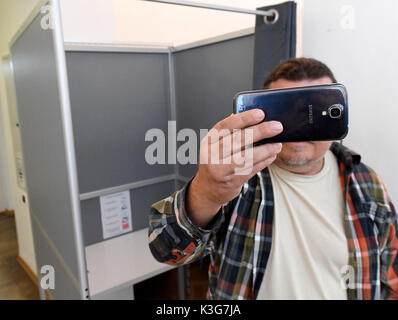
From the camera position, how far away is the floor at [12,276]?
214cm

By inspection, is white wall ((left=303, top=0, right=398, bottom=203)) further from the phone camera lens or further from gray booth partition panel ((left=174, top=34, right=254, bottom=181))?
the phone camera lens

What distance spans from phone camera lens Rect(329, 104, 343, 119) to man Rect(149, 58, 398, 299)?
0.88 ft

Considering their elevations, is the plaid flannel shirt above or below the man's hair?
below

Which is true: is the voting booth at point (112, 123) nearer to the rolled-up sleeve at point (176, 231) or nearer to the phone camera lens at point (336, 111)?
the rolled-up sleeve at point (176, 231)

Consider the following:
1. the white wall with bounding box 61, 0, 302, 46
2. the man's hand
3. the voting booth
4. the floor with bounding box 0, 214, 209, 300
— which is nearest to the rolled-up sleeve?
the man's hand

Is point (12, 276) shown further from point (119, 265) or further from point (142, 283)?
point (119, 265)

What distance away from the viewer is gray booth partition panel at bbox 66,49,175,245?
138cm

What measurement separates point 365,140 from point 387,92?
0.59 feet

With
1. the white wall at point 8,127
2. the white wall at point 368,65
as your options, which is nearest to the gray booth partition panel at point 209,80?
the white wall at point 368,65

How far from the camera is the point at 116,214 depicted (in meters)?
1.55

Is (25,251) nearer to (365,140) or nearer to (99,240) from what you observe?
(99,240)

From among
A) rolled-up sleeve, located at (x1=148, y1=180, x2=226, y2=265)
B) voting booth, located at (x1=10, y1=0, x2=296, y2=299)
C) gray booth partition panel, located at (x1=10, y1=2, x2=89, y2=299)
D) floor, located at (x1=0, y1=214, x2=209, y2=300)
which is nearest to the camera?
rolled-up sleeve, located at (x1=148, y1=180, x2=226, y2=265)
